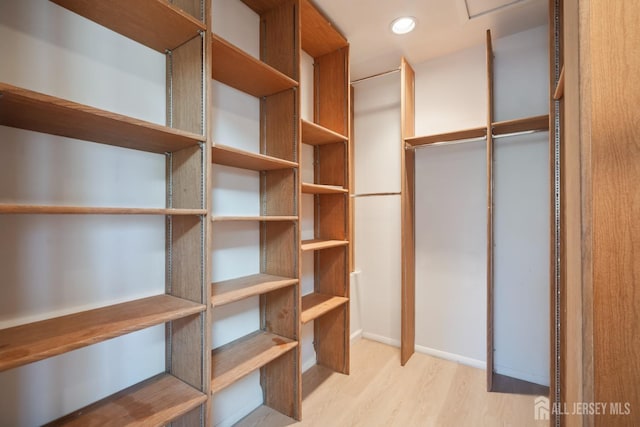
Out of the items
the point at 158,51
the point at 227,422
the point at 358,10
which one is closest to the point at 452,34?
A: the point at 358,10

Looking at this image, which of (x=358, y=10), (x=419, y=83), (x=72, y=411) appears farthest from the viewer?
(x=419, y=83)

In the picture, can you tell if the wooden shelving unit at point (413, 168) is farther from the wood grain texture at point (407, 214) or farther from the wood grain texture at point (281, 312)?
the wood grain texture at point (281, 312)

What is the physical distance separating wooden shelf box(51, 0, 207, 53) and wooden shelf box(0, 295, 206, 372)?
1116mm

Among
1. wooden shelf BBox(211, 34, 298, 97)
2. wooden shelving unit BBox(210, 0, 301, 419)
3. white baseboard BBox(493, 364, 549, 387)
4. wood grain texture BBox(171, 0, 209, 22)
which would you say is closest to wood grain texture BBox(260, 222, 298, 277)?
wooden shelving unit BBox(210, 0, 301, 419)

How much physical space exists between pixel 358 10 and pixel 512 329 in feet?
8.47

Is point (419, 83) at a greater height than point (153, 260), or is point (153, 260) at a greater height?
point (419, 83)

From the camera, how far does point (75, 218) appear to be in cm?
105

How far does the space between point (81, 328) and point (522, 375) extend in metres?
2.76

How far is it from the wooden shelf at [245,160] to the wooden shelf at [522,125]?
4.98ft

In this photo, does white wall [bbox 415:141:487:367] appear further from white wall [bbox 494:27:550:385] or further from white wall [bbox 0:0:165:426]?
white wall [bbox 0:0:165:426]

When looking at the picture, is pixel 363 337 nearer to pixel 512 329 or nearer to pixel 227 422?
pixel 512 329

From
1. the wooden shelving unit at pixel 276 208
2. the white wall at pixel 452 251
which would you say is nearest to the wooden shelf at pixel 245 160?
the wooden shelving unit at pixel 276 208

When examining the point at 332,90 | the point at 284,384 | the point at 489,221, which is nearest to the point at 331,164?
the point at 332,90

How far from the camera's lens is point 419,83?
2.56 metres
